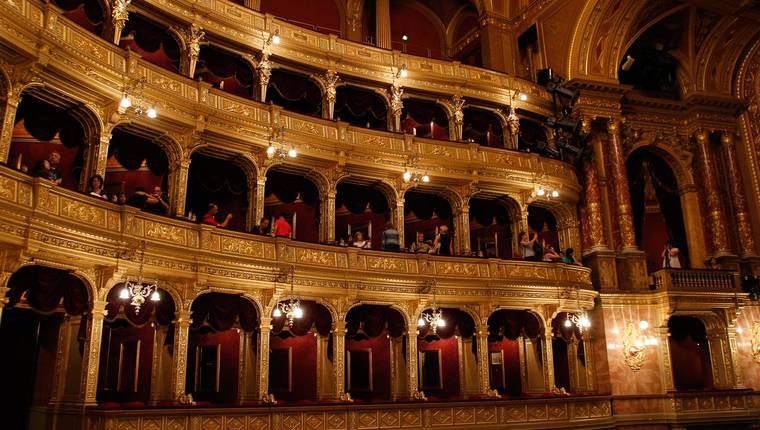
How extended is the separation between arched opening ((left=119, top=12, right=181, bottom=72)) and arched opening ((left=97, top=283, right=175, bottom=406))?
6924 millimetres

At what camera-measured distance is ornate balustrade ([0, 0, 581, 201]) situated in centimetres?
1426

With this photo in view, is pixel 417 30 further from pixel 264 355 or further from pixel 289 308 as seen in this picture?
pixel 264 355

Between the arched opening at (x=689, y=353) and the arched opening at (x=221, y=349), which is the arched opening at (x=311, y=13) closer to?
the arched opening at (x=221, y=349)

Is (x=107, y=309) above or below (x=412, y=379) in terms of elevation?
above

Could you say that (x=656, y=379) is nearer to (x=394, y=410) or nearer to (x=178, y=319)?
(x=394, y=410)

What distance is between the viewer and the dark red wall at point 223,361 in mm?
18797

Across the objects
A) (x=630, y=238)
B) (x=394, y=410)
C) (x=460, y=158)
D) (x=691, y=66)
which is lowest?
(x=394, y=410)

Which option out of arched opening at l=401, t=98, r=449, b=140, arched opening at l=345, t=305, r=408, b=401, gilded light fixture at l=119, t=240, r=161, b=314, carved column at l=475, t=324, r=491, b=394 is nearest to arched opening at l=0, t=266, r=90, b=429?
gilded light fixture at l=119, t=240, r=161, b=314

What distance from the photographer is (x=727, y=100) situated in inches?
1075

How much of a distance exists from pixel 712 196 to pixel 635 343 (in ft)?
25.1

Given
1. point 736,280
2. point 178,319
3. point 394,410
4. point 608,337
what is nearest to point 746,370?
point 736,280

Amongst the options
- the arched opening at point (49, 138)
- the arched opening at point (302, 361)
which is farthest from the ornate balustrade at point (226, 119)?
the arched opening at point (302, 361)

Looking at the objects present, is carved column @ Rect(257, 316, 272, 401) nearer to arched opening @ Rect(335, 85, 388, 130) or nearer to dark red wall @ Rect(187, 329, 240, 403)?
dark red wall @ Rect(187, 329, 240, 403)

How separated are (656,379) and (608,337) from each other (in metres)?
2.14
